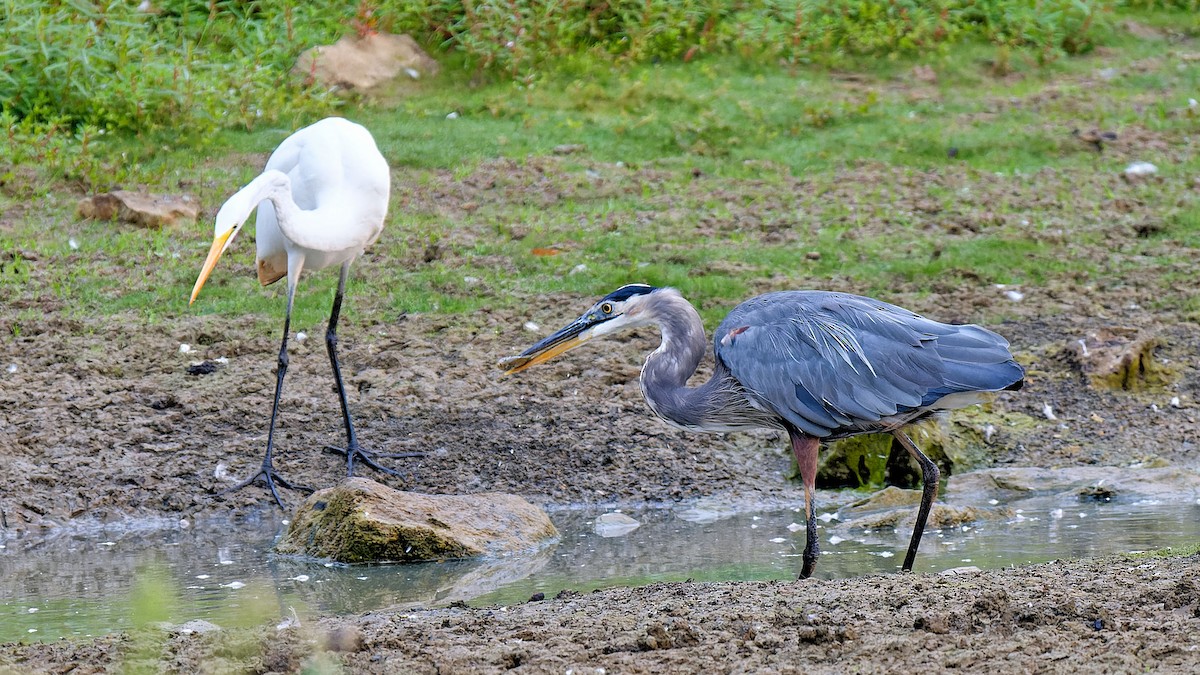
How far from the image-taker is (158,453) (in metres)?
7.18

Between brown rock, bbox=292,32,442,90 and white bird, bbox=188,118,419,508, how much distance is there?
4.27 metres

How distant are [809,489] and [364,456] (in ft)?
8.75

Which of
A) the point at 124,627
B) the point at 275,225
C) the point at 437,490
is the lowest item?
the point at 437,490

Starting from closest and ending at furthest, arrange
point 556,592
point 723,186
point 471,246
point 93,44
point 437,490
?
point 556,592 < point 437,490 < point 471,246 < point 723,186 < point 93,44

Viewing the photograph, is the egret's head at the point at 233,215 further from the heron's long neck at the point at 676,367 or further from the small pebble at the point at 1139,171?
the small pebble at the point at 1139,171

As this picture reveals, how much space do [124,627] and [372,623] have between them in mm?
912

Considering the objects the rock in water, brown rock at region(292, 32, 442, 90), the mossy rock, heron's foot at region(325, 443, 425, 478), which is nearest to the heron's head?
the rock in water

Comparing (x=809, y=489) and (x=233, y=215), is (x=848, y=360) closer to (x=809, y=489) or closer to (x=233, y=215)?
(x=809, y=489)

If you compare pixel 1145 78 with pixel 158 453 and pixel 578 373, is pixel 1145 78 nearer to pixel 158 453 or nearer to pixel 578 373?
pixel 578 373

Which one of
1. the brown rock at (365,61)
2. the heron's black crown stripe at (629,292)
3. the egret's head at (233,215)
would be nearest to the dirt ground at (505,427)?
the egret's head at (233,215)

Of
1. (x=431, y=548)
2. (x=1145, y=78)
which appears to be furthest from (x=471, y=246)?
(x=1145, y=78)

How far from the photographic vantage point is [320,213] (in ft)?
24.4

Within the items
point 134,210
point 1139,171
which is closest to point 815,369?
point 134,210

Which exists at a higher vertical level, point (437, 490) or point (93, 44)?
point (93, 44)
